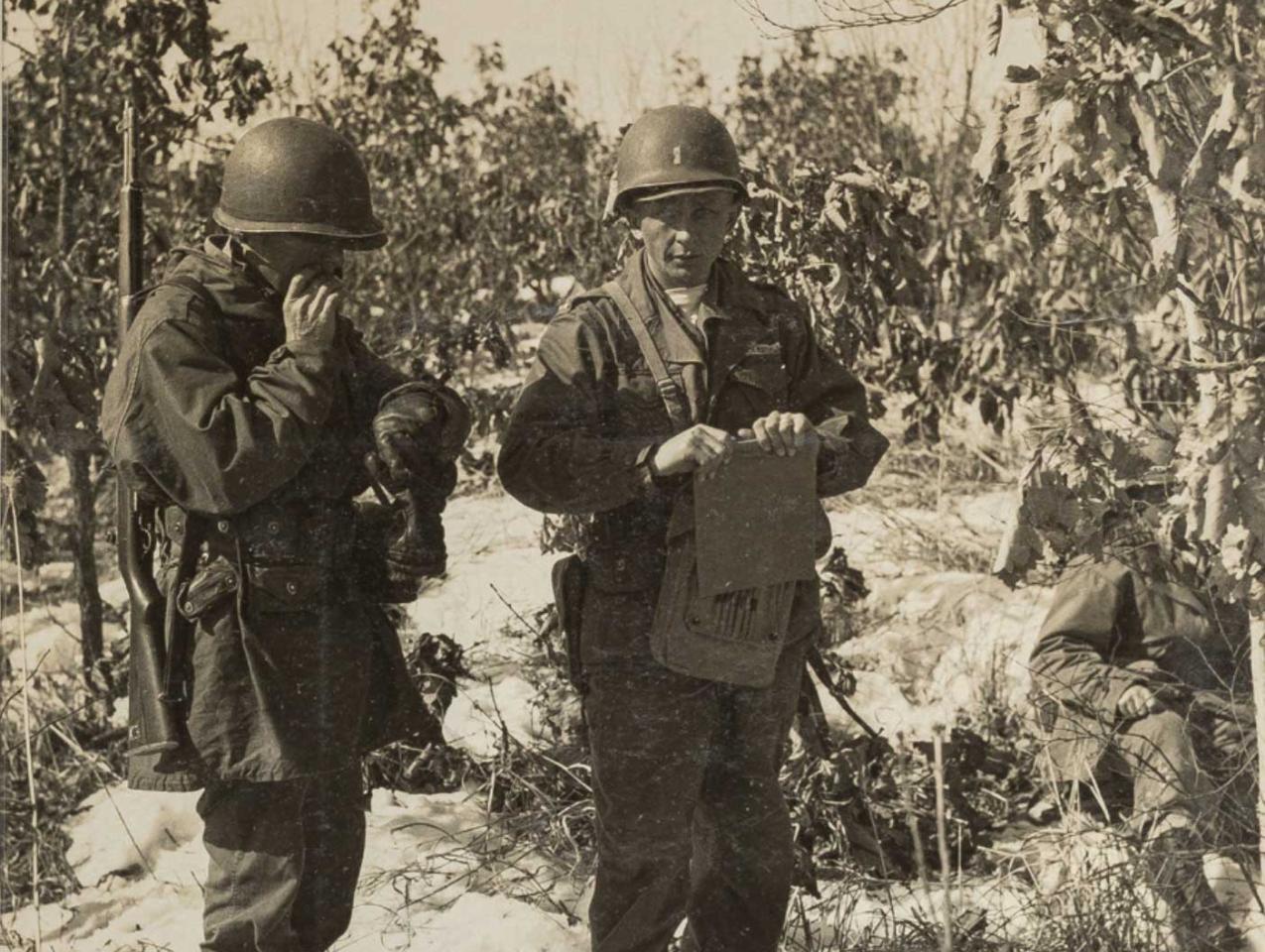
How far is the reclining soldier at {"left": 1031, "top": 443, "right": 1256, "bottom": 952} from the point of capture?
14.0 feet

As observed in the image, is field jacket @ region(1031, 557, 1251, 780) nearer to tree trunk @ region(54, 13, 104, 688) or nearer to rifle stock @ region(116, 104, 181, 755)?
rifle stock @ region(116, 104, 181, 755)

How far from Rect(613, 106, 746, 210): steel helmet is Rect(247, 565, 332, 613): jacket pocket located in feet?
3.39

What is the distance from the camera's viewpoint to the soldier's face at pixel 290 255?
3293 mm

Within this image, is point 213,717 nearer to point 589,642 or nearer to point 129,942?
point 589,642

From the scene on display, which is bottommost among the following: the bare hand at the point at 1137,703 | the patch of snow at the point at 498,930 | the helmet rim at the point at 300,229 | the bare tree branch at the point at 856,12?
the patch of snow at the point at 498,930

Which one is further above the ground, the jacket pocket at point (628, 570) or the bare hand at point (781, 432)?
the bare hand at point (781, 432)

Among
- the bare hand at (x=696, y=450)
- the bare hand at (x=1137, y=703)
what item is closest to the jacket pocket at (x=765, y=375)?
the bare hand at (x=696, y=450)

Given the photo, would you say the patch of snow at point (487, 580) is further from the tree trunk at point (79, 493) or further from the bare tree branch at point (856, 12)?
the bare tree branch at point (856, 12)

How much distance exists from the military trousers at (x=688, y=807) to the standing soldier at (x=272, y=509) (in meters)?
0.51

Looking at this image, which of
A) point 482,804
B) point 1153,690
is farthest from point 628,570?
point 482,804

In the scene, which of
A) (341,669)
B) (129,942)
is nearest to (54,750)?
(129,942)

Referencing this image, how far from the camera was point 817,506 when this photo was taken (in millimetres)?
3551

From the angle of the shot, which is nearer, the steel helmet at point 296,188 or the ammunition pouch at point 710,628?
the steel helmet at point 296,188

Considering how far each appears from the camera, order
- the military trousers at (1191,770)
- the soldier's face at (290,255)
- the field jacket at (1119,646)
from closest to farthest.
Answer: the soldier's face at (290,255) → the military trousers at (1191,770) → the field jacket at (1119,646)
